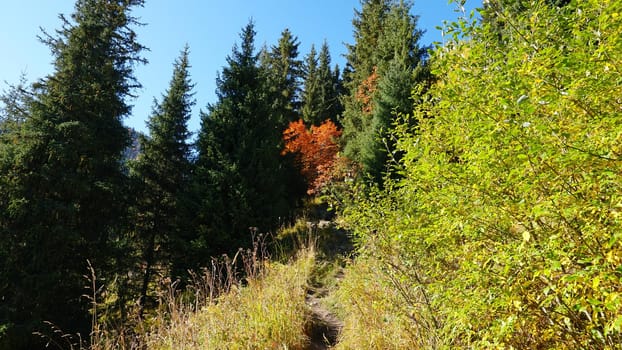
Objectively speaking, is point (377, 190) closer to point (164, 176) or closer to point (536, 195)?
point (536, 195)

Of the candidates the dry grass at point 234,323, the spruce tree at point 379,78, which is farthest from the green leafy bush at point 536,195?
the spruce tree at point 379,78

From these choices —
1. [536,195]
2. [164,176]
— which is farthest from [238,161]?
[536,195]

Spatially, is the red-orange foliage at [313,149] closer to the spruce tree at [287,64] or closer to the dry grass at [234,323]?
the spruce tree at [287,64]

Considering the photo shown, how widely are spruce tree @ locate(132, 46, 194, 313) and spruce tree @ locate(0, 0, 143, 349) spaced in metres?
1.14

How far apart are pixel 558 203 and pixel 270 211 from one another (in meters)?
7.72

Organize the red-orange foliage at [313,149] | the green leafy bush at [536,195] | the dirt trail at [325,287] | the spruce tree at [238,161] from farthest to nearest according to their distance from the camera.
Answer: the red-orange foliage at [313,149]
the spruce tree at [238,161]
the dirt trail at [325,287]
the green leafy bush at [536,195]

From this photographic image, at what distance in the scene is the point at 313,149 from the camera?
16.1 meters

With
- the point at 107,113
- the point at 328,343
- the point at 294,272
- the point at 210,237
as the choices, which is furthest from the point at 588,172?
the point at 107,113

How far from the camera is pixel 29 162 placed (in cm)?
730

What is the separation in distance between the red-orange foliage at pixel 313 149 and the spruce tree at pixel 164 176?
16.8ft

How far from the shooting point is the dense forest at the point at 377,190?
1.61 m

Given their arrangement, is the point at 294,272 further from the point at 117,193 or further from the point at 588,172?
the point at 117,193

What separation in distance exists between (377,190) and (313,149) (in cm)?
1239

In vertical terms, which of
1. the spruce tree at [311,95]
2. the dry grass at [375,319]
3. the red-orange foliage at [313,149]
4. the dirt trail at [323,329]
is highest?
the spruce tree at [311,95]
